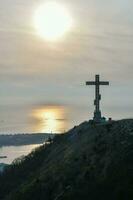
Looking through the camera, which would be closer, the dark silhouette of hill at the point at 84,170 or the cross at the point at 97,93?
the dark silhouette of hill at the point at 84,170

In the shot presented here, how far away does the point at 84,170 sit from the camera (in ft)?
116

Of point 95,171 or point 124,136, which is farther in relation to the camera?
point 124,136

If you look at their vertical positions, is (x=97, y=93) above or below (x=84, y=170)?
above

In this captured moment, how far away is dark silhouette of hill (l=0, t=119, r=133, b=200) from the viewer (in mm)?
31781

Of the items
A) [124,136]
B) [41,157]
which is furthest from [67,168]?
[41,157]

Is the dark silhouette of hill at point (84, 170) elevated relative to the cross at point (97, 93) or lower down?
lower down

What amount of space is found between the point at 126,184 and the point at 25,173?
15861 mm

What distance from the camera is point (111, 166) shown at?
33844 mm

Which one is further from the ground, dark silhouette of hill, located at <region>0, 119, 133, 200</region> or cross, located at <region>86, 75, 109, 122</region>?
cross, located at <region>86, 75, 109, 122</region>

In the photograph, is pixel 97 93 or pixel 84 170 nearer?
pixel 84 170

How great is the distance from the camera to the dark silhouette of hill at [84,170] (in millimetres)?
31781

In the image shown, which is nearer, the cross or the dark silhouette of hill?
the dark silhouette of hill

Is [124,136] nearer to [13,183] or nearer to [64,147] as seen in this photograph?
[64,147]

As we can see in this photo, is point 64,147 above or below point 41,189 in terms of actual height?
above
